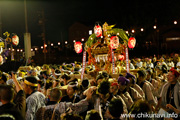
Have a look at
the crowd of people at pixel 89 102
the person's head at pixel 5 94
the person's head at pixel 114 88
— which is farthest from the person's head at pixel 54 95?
the person's head at pixel 114 88

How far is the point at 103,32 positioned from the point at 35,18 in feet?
40.0

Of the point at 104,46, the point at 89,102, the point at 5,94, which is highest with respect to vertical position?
the point at 104,46

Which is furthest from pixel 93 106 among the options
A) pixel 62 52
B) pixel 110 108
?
pixel 62 52

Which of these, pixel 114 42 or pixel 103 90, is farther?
pixel 114 42

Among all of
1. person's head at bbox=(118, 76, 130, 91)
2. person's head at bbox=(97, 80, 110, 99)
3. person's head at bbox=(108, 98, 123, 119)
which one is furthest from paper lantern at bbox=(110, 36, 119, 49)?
person's head at bbox=(108, 98, 123, 119)

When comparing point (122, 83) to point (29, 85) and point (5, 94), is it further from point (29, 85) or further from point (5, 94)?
point (5, 94)

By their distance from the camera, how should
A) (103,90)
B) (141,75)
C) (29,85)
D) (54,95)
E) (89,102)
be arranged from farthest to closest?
1. (141,75)
2. (29,85)
3. (103,90)
4. (89,102)
5. (54,95)

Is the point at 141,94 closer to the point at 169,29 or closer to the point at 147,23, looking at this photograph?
the point at 147,23

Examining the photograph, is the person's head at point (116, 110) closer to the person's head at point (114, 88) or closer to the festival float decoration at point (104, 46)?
the person's head at point (114, 88)

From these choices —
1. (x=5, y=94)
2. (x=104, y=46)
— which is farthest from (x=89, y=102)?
(x=104, y=46)

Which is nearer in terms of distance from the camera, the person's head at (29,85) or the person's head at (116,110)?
the person's head at (116,110)

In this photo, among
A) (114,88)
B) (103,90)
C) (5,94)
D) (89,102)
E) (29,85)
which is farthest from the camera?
(114,88)

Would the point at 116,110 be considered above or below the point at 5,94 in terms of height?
below

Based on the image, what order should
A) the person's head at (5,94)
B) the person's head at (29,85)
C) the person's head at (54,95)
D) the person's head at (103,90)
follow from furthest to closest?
the person's head at (29,85), the person's head at (103,90), the person's head at (54,95), the person's head at (5,94)
